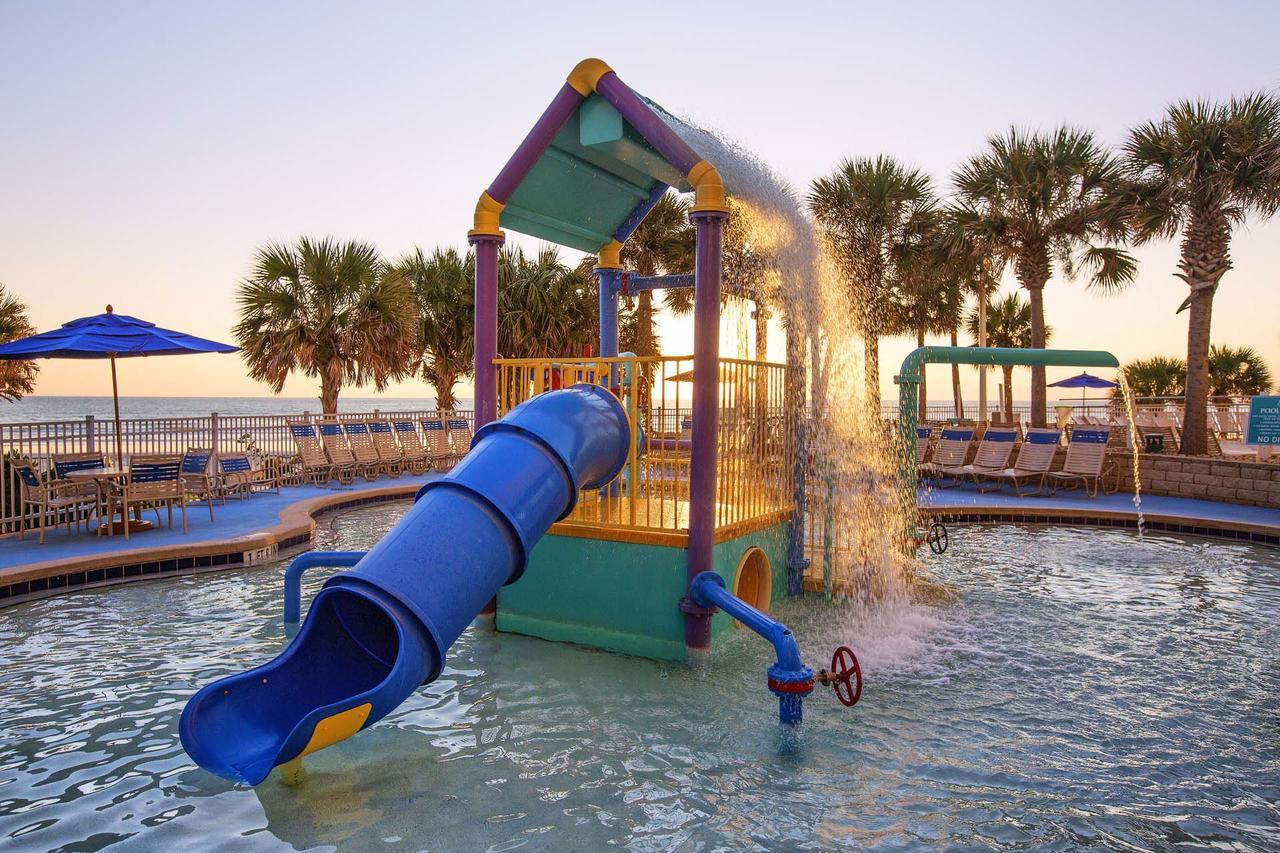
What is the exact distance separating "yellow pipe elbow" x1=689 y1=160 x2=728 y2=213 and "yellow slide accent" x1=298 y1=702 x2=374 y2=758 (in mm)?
3754

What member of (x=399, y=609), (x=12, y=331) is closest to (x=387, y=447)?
(x=12, y=331)

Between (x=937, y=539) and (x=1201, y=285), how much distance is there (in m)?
12.1

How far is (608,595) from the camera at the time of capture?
19.7ft

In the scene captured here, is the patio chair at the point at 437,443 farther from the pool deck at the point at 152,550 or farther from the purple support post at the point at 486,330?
the purple support post at the point at 486,330

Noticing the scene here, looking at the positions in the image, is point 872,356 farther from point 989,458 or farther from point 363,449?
point 363,449

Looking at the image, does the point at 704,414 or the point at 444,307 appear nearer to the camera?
the point at 704,414

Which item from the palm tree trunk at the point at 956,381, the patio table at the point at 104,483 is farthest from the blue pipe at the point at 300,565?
the palm tree trunk at the point at 956,381

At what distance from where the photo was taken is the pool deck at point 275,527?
7965 mm

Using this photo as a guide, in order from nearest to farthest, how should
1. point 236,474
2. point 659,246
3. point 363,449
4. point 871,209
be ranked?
point 236,474
point 363,449
point 659,246
point 871,209

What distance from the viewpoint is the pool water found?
138 inches

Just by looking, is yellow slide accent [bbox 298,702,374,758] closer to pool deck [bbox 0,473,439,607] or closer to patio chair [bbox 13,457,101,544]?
pool deck [bbox 0,473,439,607]

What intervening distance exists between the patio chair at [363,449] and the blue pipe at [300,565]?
33.3ft

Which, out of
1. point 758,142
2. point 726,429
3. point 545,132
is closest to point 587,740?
point 726,429

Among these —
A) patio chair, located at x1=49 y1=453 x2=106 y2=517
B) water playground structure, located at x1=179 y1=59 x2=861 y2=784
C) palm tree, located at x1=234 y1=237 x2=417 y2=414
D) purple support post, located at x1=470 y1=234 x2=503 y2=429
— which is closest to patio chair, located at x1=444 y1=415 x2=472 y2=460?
palm tree, located at x1=234 y1=237 x2=417 y2=414
